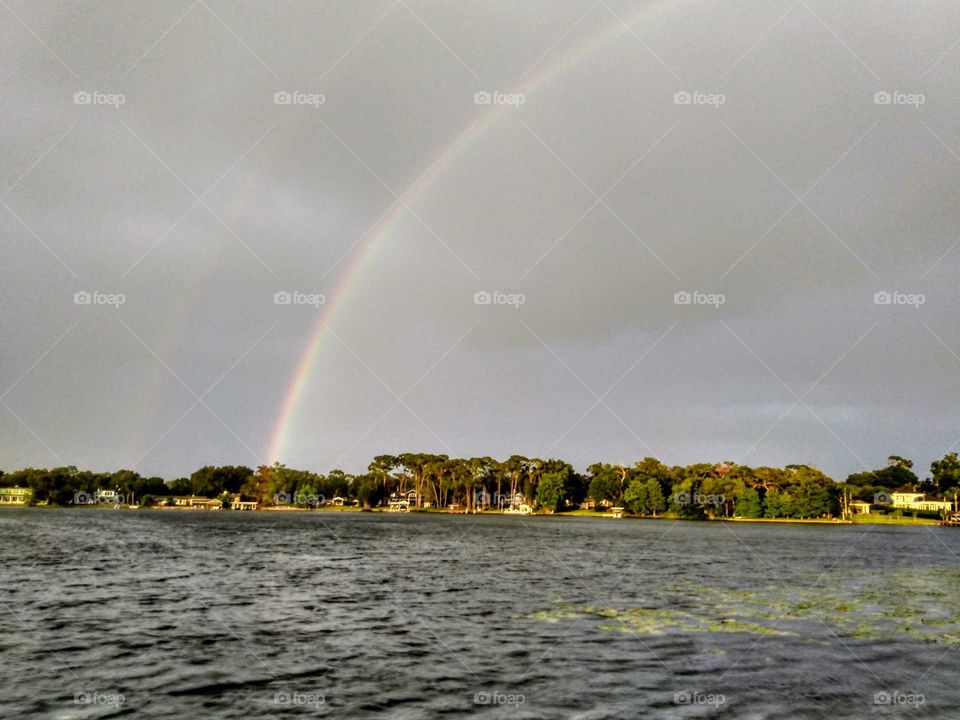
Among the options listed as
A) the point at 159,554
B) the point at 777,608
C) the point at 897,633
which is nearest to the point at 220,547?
the point at 159,554

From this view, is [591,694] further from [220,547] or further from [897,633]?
[220,547]

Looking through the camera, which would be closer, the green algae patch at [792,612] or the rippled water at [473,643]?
the rippled water at [473,643]

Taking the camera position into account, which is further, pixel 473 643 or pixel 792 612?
pixel 792 612

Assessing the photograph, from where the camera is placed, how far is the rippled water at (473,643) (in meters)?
20.5

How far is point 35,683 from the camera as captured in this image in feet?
70.7

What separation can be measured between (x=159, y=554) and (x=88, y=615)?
43283 millimetres

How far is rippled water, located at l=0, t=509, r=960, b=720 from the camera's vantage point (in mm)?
20484

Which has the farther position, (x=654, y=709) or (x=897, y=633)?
(x=897, y=633)

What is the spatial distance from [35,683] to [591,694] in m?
15.7

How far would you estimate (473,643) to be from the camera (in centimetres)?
2847

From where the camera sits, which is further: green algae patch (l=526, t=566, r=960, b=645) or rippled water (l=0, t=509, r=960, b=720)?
green algae patch (l=526, t=566, r=960, b=645)

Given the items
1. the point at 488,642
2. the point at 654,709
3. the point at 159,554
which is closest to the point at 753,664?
the point at 654,709

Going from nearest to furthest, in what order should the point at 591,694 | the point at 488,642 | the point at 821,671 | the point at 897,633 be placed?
the point at 591,694, the point at 821,671, the point at 488,642, the point at 897,633

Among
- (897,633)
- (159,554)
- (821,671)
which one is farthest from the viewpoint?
(159,554)
